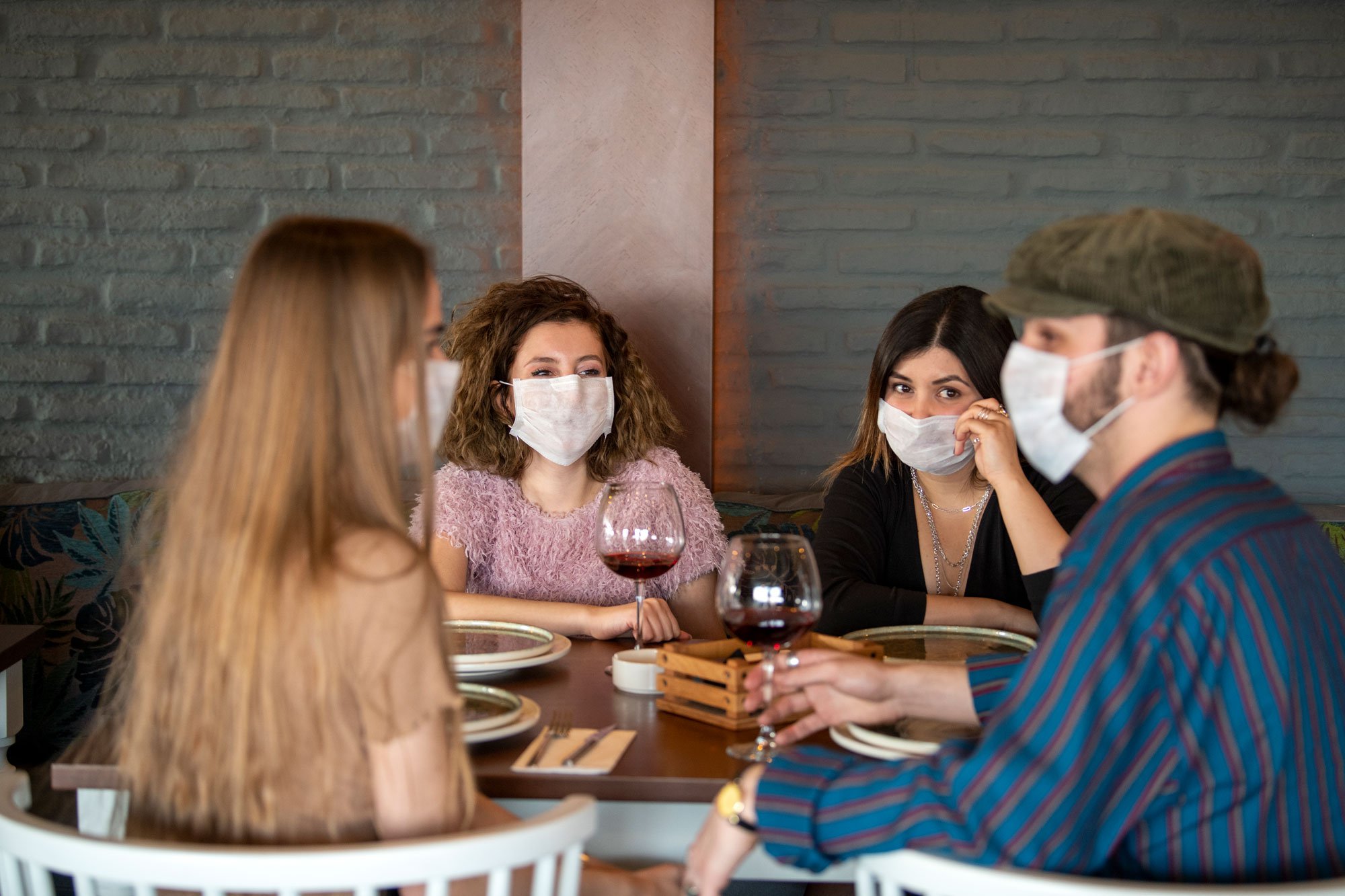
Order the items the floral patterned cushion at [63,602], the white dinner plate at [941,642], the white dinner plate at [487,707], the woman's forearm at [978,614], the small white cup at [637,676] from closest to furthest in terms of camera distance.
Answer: the white dinner plate at [487,707]
the small white cup at [637,676]
the white dinner plate at [941,642]
the woman's forearm at [978,614]
the floral patterned cushion at [63,602]

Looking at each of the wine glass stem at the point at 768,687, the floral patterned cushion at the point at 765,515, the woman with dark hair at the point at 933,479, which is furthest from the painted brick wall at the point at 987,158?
the wine glass stem at the point at 768,687

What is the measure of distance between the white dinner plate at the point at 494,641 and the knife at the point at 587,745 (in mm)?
264

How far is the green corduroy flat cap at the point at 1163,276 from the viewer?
1091 millimetres

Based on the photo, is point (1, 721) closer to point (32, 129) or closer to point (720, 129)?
point (32, 129)

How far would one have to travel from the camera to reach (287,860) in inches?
36.2

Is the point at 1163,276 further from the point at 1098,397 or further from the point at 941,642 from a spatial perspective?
the point at 941,642

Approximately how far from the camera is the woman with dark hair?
220 centimetres

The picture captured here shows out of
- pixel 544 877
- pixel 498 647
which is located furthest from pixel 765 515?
pixel 544 877

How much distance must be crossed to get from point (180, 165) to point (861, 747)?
7.87ft

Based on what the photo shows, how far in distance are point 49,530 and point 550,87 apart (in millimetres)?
1513

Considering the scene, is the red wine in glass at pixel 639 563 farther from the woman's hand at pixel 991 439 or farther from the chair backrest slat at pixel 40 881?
the chair backrest slat at pixel 40 881

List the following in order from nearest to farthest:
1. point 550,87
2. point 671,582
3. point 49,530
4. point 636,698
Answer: point 636,698 → point 671,582 → point 49,530 → point 550,87

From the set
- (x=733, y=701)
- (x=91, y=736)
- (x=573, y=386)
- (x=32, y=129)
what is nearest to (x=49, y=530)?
(x=32, y=129)

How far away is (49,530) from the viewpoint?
2.67 metres
